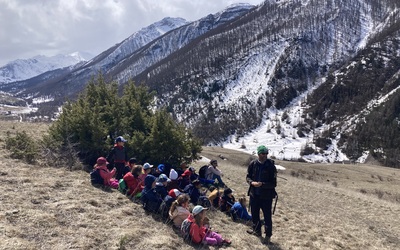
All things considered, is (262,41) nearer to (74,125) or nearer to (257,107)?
(257,107)

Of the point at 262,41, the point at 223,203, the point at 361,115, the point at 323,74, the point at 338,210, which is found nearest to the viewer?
the point at 223,203

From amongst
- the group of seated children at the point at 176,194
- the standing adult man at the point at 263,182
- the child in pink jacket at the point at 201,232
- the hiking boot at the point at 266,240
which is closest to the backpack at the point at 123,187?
the group of seated children at the point at 176,194

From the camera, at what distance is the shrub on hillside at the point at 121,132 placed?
16.0 metres

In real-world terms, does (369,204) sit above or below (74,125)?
below

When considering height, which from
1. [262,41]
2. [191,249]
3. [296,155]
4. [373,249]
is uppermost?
[262,41]

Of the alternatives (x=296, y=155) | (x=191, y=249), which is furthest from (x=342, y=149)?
(x=191, y=249)

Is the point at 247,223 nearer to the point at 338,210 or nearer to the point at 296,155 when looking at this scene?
the point at 338,210

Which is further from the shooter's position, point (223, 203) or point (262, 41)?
point (262, 41)

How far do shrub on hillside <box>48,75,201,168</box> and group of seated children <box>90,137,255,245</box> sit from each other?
1191 mm

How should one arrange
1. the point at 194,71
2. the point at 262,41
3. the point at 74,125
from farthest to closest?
the point at 194,71
the point at 262,41
the point at 74,125

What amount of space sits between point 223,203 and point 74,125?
7766 millimetres

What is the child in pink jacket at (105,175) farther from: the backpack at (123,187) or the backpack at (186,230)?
the backpack at (186,230)

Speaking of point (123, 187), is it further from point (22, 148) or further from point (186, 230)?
point (22, 148)

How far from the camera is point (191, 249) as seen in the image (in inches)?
343
